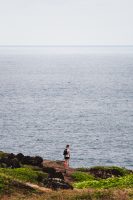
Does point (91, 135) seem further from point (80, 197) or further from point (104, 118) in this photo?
point (80, 197)

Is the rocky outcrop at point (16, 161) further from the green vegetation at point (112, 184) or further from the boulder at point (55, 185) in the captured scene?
the green vegetation at point (112, 184)

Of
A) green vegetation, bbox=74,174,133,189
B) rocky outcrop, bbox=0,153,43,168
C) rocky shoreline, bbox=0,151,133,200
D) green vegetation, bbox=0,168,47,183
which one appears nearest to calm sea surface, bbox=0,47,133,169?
rocky shoreline, bbox=0,151,133,200

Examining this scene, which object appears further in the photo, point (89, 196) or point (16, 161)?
point (16, 161)

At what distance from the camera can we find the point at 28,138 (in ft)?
314

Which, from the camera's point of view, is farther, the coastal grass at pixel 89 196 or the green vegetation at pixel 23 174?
the green vegetation at pixel 23 174

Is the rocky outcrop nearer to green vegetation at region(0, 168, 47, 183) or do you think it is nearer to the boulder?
green vegetation at region(0, 168, 47, 183)

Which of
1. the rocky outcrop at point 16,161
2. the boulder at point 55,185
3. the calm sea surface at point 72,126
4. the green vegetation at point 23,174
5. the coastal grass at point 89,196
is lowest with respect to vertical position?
the coastal grass at point 89,196

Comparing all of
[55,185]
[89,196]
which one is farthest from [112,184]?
[89,196]

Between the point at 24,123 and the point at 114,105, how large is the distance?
42.3 metres

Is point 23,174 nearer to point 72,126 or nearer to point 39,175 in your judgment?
point 39,175

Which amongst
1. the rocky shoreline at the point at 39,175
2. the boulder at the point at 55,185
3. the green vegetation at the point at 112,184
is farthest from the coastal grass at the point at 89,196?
the green vegetation at the point at 112,184

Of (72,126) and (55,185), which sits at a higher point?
(72,126)

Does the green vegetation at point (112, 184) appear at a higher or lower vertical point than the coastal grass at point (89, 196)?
higher

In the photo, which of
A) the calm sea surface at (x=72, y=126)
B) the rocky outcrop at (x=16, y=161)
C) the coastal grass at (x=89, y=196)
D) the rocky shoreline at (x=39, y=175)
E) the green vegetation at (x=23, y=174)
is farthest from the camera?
the calm sea surface at (x=72, y=126)
